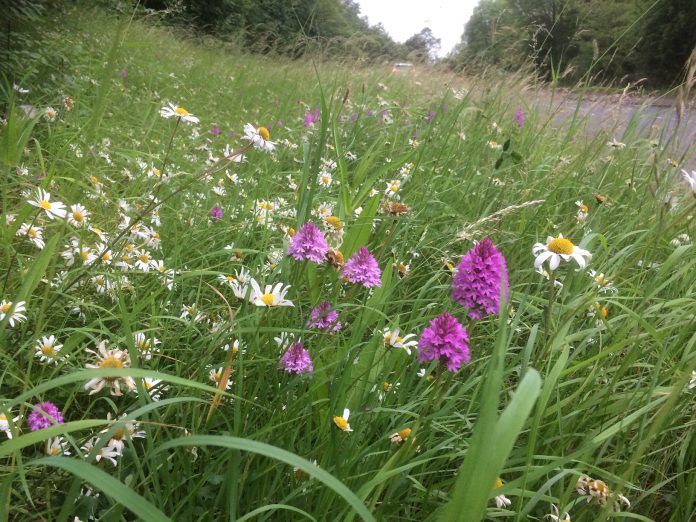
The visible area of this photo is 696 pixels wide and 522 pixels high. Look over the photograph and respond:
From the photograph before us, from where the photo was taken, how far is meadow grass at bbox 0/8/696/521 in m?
0.76

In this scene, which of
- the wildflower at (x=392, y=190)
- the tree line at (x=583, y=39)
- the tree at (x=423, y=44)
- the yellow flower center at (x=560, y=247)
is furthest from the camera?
the tree at (x=423, y=44)

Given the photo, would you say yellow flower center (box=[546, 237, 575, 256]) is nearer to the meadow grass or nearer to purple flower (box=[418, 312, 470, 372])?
the meadow grass

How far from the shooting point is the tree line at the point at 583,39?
Result: 260cm

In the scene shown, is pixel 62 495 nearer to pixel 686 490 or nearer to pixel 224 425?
pixel 224 425

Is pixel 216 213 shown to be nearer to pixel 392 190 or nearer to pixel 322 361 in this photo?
pixel 392 190

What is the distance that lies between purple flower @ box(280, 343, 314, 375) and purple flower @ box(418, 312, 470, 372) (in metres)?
0.24

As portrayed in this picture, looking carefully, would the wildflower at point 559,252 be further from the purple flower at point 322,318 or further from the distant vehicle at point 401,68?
the distant vehicle at point 401,68

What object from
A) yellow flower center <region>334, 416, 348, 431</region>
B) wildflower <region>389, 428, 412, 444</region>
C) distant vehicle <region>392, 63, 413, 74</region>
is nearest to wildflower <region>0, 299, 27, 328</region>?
yellow flower center <region>334, 416, 348, 431</region>

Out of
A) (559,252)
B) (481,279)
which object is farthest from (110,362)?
(559,252)

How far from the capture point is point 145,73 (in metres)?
4.43

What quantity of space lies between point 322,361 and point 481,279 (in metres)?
0.41

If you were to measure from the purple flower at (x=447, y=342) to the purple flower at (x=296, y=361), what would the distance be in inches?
9.3

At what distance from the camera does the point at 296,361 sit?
3.04 ft

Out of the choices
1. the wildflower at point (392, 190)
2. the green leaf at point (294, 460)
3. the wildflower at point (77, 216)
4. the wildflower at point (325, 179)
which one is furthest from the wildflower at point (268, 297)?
the wildflower at point (325, 179)
